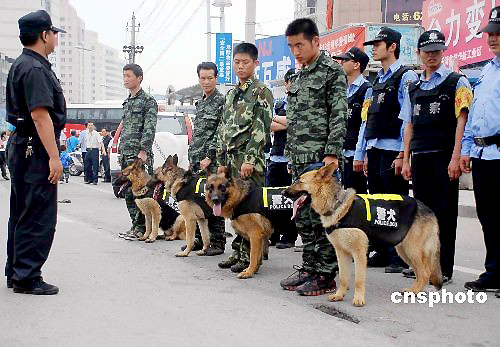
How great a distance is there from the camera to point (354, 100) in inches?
266

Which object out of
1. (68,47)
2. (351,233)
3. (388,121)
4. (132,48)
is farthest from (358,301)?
(68,47)

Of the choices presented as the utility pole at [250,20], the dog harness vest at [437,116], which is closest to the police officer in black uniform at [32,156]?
the dog harness vest at [437,116]

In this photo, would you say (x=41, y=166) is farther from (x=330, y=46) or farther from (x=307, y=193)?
(x=330, y=46)

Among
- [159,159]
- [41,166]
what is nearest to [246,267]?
[41,166]

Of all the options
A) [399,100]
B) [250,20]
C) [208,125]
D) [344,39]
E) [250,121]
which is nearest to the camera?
[250,121]

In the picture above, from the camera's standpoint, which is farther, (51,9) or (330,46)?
(51,9)

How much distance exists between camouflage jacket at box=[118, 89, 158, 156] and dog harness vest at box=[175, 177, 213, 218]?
3.86 ft

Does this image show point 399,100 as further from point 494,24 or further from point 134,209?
point 134,209

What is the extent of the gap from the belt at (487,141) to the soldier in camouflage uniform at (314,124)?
1095 mm

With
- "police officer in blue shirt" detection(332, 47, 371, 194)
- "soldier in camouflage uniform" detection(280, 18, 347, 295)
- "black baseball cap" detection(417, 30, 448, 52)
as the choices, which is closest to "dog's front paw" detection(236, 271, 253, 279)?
"soldier in camouflage uniform" detection(280, 18, 347, 295)

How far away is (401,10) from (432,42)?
28.0 meters

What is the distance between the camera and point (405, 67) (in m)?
6.04

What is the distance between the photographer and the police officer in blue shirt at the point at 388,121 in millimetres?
5973

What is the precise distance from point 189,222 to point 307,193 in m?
2.45
